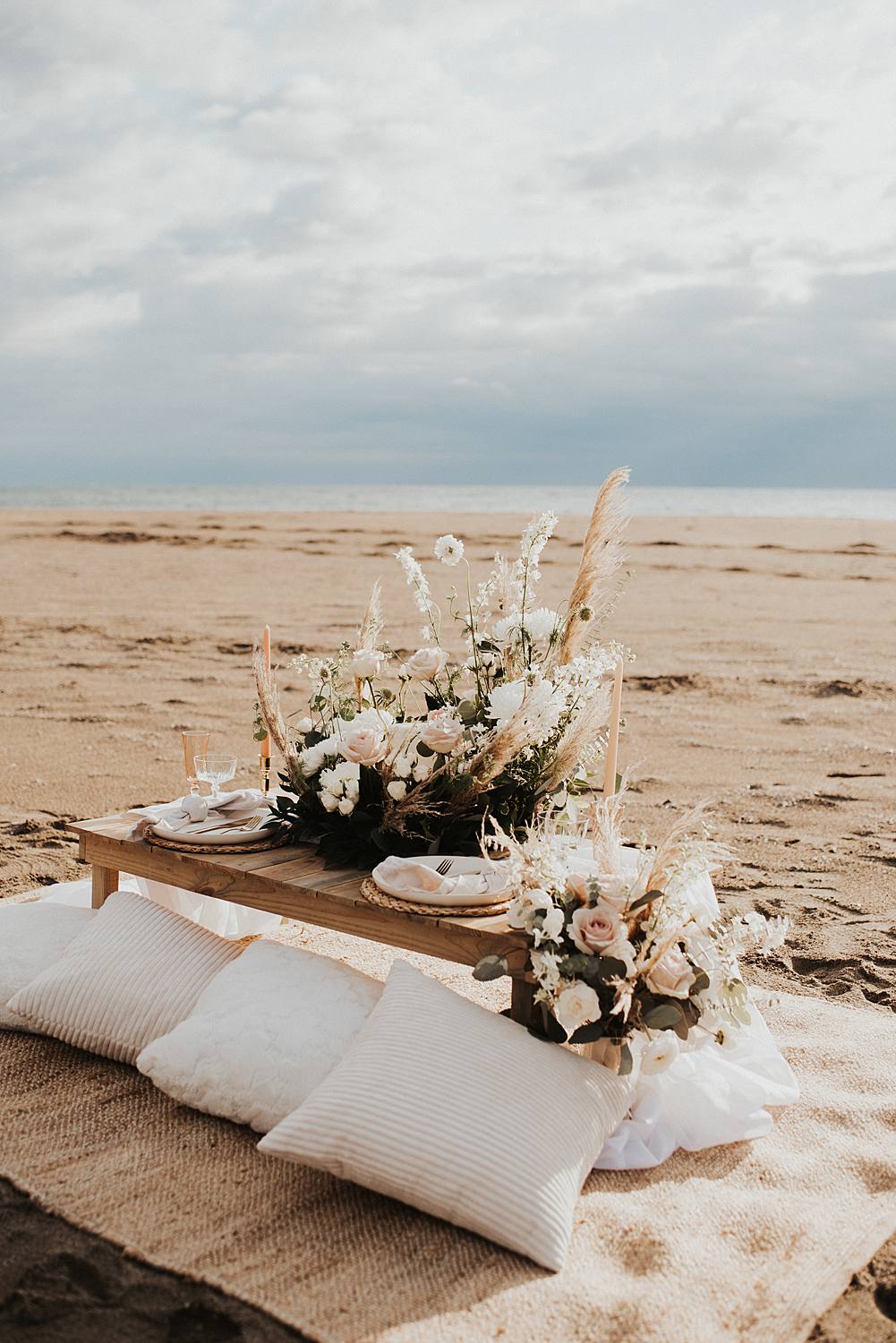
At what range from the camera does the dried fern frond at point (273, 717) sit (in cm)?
344

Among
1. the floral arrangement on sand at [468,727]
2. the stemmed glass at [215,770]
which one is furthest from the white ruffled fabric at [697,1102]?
the stemmed glass at [215,770]

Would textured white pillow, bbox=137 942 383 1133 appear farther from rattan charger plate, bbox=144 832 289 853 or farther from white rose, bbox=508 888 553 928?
white rose, bbox=508 888 553 928

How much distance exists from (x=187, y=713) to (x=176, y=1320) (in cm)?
627

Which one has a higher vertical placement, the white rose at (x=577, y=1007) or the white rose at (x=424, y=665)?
the white rose at (x=424, y=665)

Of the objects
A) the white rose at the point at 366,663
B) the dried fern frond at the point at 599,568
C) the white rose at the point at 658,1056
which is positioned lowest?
the white rose at the point at 658,1056

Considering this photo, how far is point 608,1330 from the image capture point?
2221 mm

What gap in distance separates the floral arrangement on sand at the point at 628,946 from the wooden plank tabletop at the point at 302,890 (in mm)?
132

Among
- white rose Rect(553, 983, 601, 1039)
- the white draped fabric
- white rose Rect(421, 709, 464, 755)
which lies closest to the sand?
Answer: the white draped fabric

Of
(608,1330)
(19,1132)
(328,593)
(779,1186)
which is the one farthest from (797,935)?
(328,593)

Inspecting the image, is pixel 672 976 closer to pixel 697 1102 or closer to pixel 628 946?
pixel 628 946

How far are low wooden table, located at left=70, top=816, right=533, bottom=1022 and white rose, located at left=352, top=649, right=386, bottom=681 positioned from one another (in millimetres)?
541

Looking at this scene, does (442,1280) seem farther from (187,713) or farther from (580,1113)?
(187,713)

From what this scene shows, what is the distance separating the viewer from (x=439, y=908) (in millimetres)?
2934

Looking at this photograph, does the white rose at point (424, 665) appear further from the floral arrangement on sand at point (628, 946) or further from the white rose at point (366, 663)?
the floral arrangement on sand at point (628, 946)
